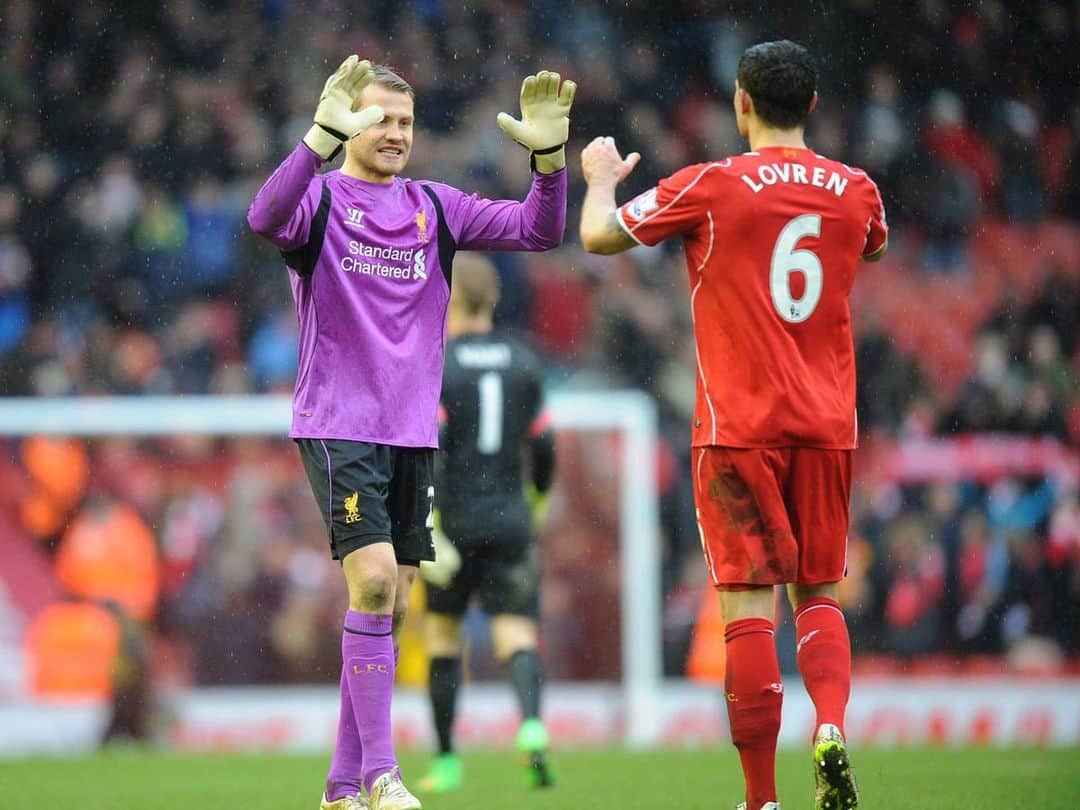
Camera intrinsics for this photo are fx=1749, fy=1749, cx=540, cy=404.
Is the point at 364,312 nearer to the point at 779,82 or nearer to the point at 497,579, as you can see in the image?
the point at 779,82

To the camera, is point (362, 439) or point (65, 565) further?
point (65, 565)

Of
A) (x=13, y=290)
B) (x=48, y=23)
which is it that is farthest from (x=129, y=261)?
(x=48, y=23)

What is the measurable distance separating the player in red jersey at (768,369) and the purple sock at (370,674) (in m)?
0.94

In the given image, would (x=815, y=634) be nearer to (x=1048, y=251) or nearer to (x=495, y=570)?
(x=495, y=570)

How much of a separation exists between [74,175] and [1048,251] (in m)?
8.67

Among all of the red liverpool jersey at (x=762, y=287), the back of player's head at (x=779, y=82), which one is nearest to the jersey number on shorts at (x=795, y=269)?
the red liverpool jersey at (x=762, y=287)

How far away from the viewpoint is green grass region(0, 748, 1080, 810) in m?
6.39

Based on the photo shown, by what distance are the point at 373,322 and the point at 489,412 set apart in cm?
271

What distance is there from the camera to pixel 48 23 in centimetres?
1580

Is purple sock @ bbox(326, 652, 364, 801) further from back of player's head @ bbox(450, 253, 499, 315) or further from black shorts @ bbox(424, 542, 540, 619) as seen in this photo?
back of player's head @ bbox(450, 253, 499, 315)

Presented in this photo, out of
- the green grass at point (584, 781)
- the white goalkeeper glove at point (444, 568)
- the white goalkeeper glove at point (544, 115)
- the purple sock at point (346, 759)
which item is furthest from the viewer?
the white goalkeeper glove at point (444, 568)

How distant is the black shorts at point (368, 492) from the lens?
15.8ft

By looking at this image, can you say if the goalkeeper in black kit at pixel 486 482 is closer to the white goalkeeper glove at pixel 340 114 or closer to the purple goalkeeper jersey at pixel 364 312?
the purple goalkeeper jersey at pixel 364 312

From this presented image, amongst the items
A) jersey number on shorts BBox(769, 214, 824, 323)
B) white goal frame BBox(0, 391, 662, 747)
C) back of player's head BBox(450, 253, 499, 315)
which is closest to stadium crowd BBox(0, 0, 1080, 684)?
white goal frame BBox(0, 391, 662, 747)
